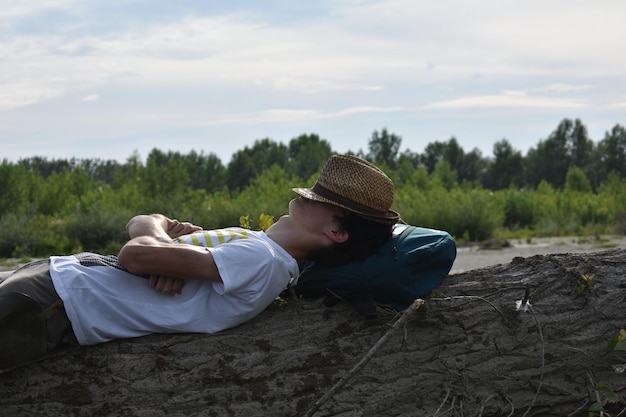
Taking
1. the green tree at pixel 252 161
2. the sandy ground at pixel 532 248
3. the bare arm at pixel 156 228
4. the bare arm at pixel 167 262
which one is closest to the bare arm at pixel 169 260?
the bare arm at pixel 167 262

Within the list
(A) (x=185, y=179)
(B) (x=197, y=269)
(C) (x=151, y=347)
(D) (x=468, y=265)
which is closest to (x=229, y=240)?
(B) (x=197, y=269)

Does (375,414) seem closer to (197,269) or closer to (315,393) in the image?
(315,393)

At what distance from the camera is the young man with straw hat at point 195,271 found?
13.2 ft

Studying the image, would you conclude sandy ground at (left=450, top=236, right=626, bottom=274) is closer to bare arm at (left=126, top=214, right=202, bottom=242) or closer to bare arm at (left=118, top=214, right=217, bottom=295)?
bare arm at (left=126, top=214, right=202, bottom=242)

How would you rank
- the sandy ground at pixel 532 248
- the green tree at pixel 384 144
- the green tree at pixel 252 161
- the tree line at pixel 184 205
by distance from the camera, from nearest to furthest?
the sandy ground at pixel 532 248, the tree line at pixel 184 205, the green tree at pixel 252 161, the green tree at pixel 384 144

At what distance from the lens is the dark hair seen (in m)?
4.33

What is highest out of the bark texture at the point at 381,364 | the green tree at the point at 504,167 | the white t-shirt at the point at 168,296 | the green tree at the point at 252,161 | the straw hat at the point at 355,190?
the straw hat at the point at 355,190

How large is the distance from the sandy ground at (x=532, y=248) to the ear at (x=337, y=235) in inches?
597

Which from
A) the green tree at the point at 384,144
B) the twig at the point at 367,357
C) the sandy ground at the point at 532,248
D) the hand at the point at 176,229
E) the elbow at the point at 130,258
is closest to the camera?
the twig at the point at 367,357

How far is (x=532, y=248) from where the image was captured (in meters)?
23.8

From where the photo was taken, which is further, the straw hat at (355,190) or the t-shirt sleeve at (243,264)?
the straw hat at (355,190)

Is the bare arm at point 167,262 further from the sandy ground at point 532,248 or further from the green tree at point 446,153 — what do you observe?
the green tree at point 446,153

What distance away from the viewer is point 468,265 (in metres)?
19.0

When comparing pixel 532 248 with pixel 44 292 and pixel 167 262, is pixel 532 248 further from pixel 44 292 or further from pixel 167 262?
pixel 44 292
